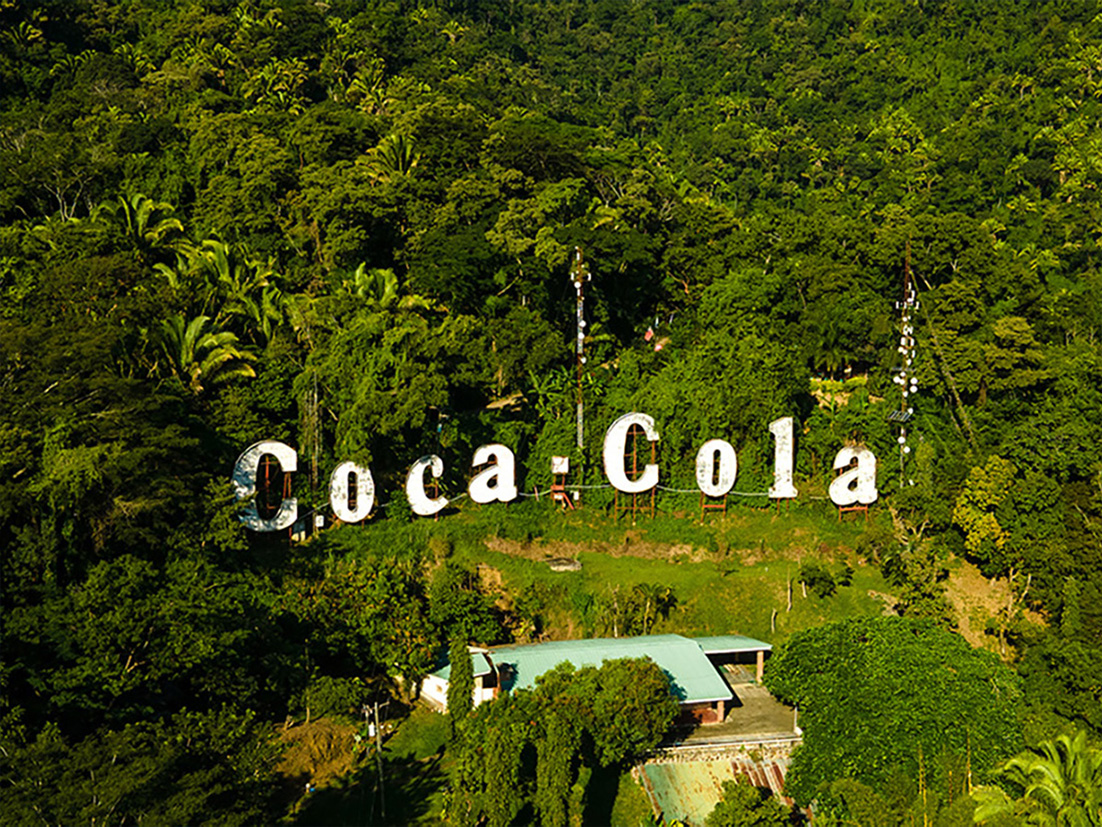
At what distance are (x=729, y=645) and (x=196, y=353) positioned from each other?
70.6 ft

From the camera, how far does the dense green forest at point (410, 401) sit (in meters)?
24.5

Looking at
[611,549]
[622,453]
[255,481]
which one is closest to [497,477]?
[622,453]

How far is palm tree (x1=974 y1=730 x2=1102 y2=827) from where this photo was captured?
71.2 ft

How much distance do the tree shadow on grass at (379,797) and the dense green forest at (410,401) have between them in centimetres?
137

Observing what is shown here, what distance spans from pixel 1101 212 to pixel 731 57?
60.1 m

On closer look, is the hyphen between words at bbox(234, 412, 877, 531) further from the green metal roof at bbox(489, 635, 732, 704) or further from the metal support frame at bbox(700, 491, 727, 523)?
the green metal roof at bbox(489, 635, 732, 704)

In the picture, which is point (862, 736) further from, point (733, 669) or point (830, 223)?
point (830, 223)

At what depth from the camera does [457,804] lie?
2323 cm

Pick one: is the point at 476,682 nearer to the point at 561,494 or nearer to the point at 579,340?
the point at 561,494

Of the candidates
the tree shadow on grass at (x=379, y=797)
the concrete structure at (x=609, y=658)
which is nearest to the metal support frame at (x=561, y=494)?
the concrete structure at (x=609, y=658)

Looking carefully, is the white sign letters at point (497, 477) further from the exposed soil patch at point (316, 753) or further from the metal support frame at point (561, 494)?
the exposed soil patch at point (316, 753)

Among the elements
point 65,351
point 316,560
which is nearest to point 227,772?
point 316,560

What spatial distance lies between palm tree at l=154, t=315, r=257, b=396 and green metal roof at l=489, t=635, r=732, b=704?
14469 millimetres

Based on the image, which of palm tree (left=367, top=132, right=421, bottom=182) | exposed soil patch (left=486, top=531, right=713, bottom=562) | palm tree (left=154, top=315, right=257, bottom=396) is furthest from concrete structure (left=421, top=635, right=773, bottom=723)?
palm tree (left=367, top=132, right=421, bottom=182)
